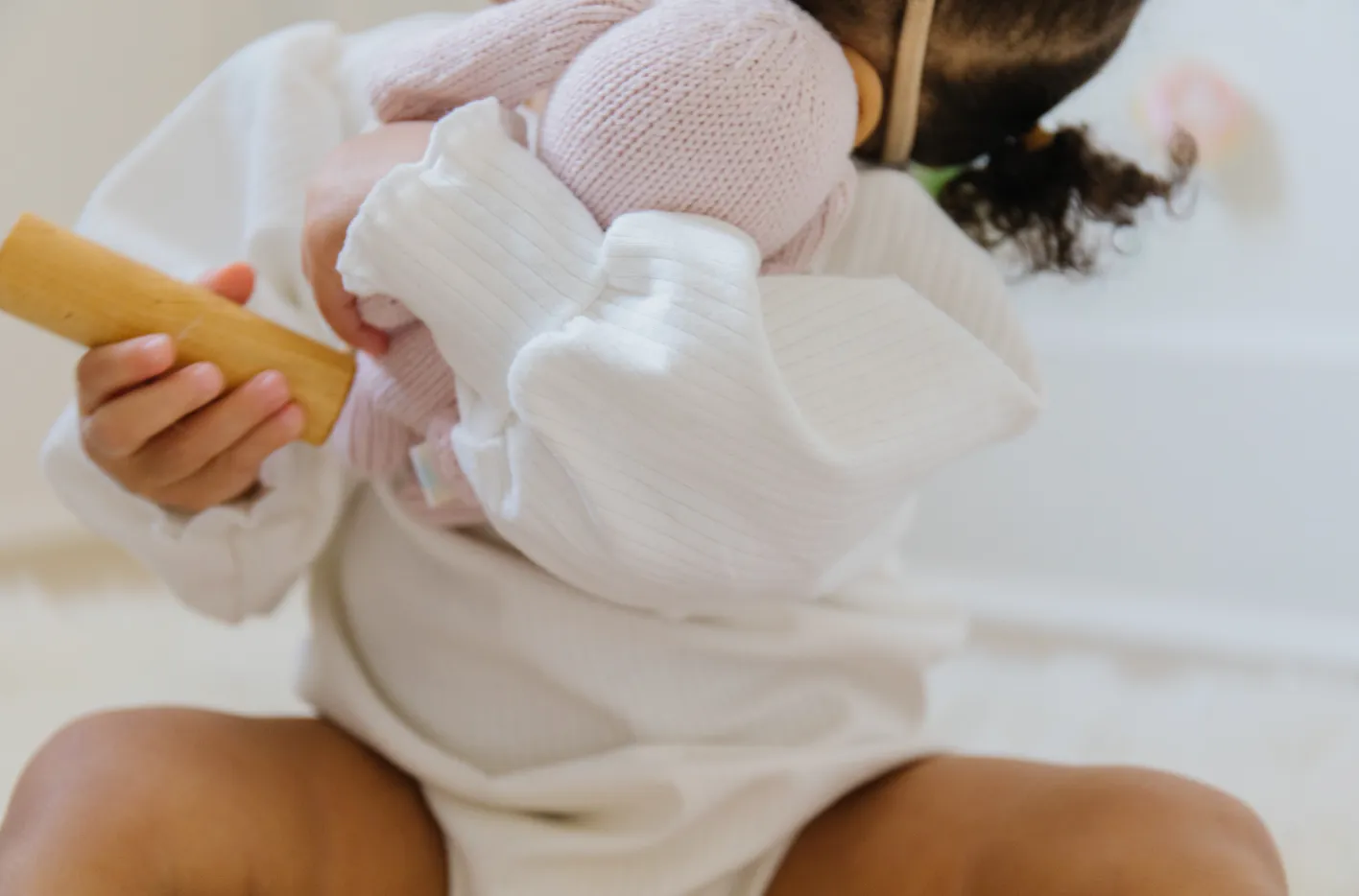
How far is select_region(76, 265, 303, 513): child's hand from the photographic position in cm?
50

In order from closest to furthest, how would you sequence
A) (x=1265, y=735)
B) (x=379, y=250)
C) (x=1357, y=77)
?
(x=379, y=250)
(x=1265, y=735)
(x=1357, y=77)

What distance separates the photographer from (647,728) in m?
0.61

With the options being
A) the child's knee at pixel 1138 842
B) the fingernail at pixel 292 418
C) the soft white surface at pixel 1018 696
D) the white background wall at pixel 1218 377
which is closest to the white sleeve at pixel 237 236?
the fingernail at pixel 292 418

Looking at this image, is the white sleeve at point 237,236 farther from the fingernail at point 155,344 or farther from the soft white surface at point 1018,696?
the soft white surface at point 1018,696

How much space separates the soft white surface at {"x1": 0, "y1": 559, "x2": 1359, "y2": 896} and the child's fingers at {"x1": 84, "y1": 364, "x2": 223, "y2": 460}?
14.1 inches

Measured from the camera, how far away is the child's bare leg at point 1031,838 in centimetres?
54

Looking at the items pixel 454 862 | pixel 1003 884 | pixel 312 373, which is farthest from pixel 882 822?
pixel 312 373

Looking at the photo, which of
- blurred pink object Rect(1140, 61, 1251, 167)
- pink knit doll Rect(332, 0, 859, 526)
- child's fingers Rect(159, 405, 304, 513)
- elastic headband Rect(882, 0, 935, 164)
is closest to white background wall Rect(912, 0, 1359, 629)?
blurred pink object Rect(1140, 61, 1251, 167)

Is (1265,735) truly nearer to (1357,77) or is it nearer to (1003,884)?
(1003,884)

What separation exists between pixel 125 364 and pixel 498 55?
18cm

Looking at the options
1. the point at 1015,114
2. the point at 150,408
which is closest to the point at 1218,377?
the point at 1015,114

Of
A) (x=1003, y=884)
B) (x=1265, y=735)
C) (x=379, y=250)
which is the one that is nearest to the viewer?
(x=379, y=250)

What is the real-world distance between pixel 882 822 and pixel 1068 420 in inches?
19.0

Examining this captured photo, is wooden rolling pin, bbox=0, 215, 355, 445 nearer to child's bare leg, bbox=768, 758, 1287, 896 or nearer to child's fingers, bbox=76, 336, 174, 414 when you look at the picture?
child's fingers, bbox=76, 336, 174, 414
